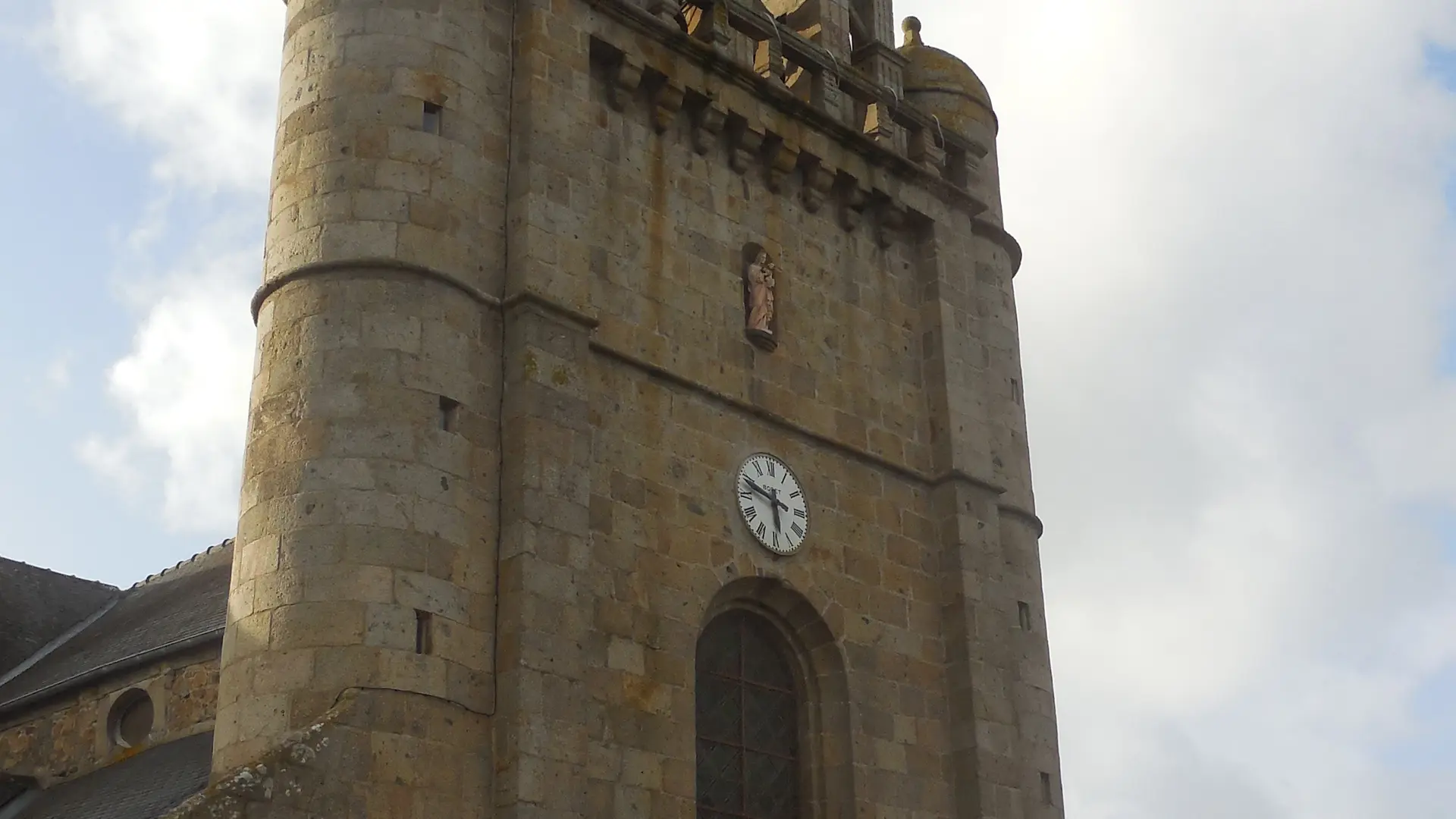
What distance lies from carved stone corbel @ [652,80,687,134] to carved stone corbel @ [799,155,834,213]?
2.06 metres

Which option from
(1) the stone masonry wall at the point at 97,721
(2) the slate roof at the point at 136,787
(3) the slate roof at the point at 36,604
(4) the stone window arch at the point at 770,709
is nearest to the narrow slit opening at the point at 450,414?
(4) the stone window arch at the point at 770,709

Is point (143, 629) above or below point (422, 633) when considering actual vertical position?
above

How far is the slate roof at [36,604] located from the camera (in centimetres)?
2738

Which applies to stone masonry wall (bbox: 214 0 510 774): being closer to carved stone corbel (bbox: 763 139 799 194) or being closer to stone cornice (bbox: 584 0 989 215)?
stone cornice (bbox: 584 0 989 215)

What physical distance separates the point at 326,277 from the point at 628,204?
143 inches

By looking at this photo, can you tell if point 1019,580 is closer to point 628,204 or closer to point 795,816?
point 795,816

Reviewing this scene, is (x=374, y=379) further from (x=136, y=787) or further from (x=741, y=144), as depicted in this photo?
(x=136, y=787)

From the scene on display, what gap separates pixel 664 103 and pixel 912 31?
6.19m

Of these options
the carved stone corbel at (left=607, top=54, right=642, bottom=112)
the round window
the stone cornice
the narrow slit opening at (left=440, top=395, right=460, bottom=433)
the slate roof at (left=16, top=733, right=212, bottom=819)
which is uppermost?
the stone cornice

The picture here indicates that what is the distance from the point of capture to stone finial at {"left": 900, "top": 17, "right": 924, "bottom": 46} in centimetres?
2452

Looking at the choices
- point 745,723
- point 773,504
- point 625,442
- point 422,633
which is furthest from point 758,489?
point 422,633

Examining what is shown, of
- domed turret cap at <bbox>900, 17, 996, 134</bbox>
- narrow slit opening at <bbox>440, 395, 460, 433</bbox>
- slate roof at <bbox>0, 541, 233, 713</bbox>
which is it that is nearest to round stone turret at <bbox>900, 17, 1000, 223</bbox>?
domed turret cap at <bbox>900, 17, 996, 134</bbox>

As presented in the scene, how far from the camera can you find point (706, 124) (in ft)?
65.5

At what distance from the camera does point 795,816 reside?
18.3 metres
